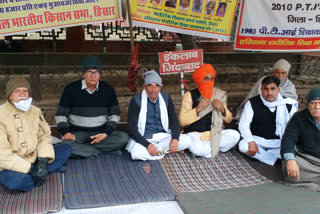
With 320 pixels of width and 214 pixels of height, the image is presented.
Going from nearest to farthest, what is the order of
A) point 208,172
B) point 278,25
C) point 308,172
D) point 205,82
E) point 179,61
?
point 308,172 < point 208,172 < point 205,82 < point 179,61 < point 278,25

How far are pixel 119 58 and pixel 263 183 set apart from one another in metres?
5.31

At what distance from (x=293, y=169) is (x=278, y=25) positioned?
87.7 inches

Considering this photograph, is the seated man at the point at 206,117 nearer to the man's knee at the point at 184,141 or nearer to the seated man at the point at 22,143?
the man's knee at the point at 184,141

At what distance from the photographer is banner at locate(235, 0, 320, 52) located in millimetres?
4008

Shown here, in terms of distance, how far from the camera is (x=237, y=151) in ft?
12.0

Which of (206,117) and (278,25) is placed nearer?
(206,117)

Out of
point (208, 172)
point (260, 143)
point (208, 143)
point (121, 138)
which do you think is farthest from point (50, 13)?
point (260, 143)

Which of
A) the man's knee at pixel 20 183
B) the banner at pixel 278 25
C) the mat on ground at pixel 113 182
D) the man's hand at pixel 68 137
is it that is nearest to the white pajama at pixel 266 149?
the mat on ground at pixel 113 182

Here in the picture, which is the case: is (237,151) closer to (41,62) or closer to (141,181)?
(141,181)

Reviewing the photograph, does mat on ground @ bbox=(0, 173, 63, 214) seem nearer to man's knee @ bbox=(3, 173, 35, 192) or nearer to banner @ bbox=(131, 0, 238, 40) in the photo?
man's knee @ bbox=(3, 173, 35, 192)

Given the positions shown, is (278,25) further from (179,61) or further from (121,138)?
(121,138)

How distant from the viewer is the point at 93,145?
3328mm

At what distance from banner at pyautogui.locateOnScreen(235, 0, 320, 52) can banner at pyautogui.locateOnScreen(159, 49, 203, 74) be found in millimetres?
609

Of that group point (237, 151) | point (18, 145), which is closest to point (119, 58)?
point (237, 151)
